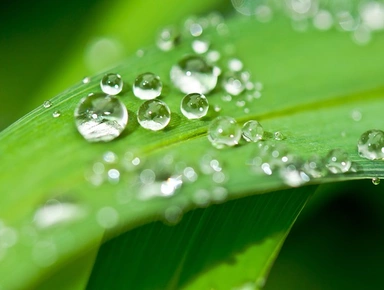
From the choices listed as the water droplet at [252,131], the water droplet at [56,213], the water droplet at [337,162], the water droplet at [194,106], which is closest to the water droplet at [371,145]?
the water droplet at [337,162]

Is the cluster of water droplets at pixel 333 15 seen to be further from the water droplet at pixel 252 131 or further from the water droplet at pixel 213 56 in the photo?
the water droplet at pixel 252 131

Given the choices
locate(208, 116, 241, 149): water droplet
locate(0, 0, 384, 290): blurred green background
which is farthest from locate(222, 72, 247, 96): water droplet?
locate(0, 0, 384, 290): blurred green background

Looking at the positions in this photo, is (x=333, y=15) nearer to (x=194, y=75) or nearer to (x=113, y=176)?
(x=194, y=75)

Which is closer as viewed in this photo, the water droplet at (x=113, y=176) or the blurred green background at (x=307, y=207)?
the water droplet at (x=113, y=176)

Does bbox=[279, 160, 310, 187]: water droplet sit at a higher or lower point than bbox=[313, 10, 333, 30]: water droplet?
lower

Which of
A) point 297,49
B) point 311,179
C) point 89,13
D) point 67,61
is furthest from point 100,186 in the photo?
point 89,13

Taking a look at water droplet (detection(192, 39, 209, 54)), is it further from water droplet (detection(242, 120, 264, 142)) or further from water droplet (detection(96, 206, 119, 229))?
water droplet (detection(96, 206, 119, 229))
